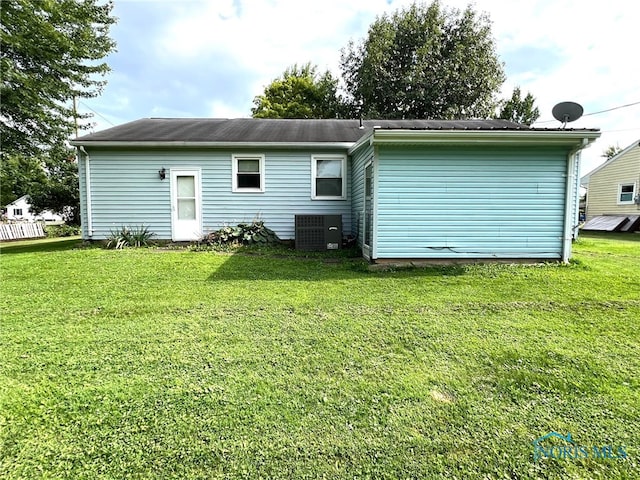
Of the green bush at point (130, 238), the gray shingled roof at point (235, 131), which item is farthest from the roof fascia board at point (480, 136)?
the green bush at point (130, 238)

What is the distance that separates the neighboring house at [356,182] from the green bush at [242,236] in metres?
0.33

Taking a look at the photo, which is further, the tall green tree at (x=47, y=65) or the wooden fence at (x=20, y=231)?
the wooden fence at (x=20, y=231)

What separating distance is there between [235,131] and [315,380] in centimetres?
879

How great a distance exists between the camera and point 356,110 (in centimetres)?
2252

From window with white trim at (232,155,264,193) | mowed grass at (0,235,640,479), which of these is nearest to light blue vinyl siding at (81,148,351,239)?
window with white trim at (232,155,264,193)

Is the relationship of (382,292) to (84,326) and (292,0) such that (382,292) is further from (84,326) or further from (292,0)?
(292,0)

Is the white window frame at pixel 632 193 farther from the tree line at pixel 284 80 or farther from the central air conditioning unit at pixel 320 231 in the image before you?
the central air conditioning unit at pixel 320 231

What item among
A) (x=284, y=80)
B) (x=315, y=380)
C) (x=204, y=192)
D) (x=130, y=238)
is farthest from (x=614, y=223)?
(x=284, y=80)

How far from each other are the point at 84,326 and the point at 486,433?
3.59 meters

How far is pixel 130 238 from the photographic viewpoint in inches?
326

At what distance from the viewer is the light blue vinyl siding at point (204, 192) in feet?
28.2

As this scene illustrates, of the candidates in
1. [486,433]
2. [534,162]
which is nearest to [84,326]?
[486,433]

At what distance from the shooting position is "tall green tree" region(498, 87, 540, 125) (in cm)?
2089

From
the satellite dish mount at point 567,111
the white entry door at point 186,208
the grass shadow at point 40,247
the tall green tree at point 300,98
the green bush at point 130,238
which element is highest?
the tall green tree at point 300,98
